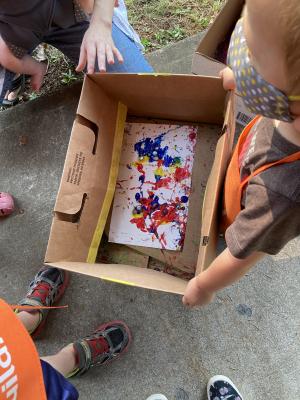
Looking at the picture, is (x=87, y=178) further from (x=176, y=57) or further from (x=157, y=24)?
(x=157, y=24)

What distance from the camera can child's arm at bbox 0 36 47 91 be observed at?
137cm

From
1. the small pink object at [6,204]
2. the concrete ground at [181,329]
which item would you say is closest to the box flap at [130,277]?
the concrete ground at [181,329]

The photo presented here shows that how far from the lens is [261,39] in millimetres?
488

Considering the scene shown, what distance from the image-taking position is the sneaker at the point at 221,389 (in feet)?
4.00

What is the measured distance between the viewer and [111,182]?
138 cm

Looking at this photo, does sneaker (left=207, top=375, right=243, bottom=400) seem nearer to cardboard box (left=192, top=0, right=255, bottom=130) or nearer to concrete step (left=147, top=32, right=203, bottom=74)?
cardboard box (left=192, top=0, right=255, bottom=130)

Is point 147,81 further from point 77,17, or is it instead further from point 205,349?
point 205,349

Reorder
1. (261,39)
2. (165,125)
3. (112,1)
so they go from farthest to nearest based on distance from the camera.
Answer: (165,125)
(112,1)
(261,39)

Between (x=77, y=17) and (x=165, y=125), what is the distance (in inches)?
18.8

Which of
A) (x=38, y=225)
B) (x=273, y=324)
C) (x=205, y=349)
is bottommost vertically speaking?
(x=205, y=349)

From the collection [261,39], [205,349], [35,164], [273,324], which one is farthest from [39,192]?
[261,39]

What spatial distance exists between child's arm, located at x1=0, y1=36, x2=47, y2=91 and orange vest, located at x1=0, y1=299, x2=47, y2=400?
2.97 ft

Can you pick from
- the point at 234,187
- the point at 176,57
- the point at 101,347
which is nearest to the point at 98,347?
the point at 101,347

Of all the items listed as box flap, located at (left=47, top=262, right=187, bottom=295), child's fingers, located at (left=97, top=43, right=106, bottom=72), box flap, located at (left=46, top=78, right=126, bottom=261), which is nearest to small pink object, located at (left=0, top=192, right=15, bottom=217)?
box flap, located at (left=46, top=78, right=126, bottom=261)
